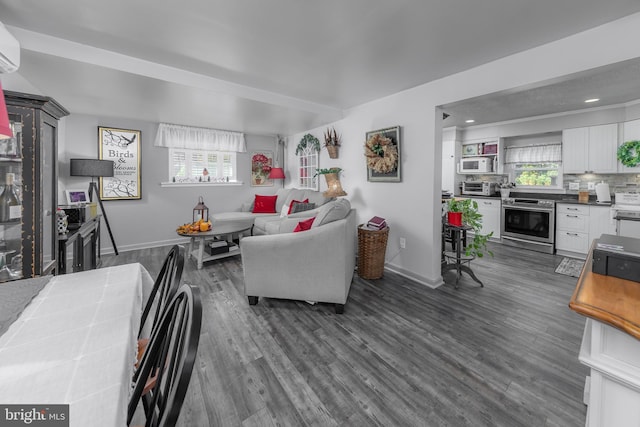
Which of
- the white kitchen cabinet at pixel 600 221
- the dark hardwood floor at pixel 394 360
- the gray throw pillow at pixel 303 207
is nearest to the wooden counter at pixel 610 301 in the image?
the dark hardwood floor at pixel 394 360

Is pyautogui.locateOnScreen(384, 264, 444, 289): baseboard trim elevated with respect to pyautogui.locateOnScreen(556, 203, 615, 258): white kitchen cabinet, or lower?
lower

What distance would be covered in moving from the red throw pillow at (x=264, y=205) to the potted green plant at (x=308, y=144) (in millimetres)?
1186

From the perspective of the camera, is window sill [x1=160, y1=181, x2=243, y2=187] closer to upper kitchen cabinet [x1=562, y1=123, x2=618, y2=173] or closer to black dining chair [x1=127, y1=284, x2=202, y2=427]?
black dining chair [x1=127, y1=284, x2=202, y2=427]

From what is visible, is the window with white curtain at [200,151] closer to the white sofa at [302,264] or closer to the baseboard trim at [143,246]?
the baseboard trim at [143,246]

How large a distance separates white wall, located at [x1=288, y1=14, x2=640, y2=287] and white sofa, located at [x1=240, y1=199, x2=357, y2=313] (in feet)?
3.99

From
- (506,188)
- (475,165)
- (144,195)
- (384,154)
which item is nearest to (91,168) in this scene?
(144,195)

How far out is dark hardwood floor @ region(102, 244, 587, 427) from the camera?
4.66 feet

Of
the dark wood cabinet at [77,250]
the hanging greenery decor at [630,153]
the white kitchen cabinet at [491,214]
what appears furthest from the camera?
the white kitchen cabinet at [491,214]

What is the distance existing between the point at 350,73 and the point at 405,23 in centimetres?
91

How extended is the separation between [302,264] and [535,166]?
206 inches

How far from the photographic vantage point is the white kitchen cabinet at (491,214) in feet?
16.4

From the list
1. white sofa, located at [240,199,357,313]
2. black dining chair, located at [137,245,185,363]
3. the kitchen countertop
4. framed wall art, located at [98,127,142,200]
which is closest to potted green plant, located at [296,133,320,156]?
white sofa, located at [240,199,357,313]

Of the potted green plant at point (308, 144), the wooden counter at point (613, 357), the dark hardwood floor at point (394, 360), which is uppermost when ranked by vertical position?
the potted green plant at point (308, 144)

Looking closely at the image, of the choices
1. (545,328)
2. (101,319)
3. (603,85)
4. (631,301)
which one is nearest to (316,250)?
(101,319)
